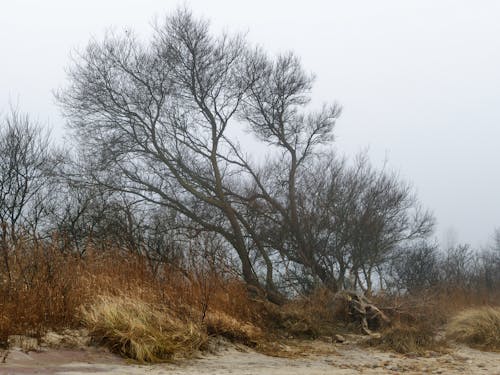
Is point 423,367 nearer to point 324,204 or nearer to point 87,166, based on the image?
point 324,204

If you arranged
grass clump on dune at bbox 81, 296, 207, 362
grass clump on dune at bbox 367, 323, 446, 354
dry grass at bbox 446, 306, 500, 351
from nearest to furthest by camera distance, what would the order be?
grass clump on dune at bbox 81, 296, 207, 362
grass clump on dune at bbox 367, 323, 446, 354
dry grass at bbox 446, 306, 500, 351

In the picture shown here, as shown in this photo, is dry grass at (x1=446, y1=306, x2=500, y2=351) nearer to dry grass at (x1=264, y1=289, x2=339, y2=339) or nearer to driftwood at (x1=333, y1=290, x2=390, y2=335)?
driftwood at (x1=333, y1=290, x2=390, y2=335)

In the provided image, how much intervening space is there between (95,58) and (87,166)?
3255 mm

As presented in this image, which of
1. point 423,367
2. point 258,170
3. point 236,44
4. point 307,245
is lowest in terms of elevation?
point 423,367

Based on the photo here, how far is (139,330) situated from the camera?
7.44 metres

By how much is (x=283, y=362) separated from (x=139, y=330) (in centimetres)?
225

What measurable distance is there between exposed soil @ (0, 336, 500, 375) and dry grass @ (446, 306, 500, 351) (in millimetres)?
527

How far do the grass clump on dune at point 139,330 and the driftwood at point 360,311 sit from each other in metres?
5.56

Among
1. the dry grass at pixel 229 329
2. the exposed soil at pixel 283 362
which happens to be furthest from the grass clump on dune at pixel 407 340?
Answer: the dry grass at pixel 229 329

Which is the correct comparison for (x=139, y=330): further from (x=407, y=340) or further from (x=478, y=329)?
(x=478, y=329)

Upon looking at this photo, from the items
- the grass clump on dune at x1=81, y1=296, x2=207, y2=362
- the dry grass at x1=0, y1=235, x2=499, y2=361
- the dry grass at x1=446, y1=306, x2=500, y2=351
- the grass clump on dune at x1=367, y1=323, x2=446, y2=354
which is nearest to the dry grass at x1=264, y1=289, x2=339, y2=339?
the dry grass at x1=0, y1=235, x2=499, y2=361

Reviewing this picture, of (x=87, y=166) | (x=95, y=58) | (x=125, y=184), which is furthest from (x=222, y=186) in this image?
(x=95, y=58)

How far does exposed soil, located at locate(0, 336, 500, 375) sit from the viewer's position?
6.25 meters

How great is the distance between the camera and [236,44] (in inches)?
676
